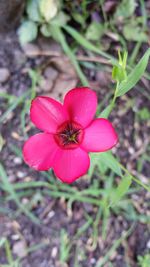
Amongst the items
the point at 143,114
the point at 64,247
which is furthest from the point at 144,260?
the point at 143,114

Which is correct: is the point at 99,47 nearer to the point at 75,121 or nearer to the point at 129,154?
the point at 129,154

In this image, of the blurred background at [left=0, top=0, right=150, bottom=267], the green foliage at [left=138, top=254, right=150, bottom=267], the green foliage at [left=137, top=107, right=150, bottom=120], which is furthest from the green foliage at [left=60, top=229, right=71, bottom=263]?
the green foliage at [left=137, top=107, right=150, bottom=120]

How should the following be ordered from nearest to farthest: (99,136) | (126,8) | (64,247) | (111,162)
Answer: (99,136) → (111,162) → (64,247) → (126,8)

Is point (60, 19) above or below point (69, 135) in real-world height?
below

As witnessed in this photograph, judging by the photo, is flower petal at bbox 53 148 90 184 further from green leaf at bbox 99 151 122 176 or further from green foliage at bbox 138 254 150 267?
green foliage at bbox 138 254 150 267

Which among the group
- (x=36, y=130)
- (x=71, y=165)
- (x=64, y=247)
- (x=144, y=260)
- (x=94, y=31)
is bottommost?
(x=144, y=260)

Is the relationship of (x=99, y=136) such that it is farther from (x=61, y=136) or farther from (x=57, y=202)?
(x=57, y=202)
